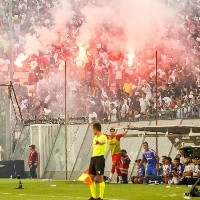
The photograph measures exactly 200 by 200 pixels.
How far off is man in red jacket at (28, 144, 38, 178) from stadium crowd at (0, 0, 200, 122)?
3035mm

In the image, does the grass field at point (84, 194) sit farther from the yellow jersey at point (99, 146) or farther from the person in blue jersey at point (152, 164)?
the person in blue jersey at point (152, 164)

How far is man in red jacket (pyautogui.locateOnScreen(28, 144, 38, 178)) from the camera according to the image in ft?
141

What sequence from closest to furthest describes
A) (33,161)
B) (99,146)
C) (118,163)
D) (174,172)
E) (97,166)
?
(97,166)
(99,146)
(174,172)
(118,163)
(33,161)

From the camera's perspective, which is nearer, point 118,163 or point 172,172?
point 172,172

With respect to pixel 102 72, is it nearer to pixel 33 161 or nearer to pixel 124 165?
pixel 33 161

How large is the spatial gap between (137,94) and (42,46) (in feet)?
61.6

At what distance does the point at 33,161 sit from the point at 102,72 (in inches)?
536

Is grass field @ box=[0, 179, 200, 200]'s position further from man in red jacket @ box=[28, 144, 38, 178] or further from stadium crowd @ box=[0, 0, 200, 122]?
man in red jacket @ box=[28, 144, 38, 178]

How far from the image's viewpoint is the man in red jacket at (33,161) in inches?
1694

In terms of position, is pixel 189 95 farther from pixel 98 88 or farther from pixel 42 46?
pixel 42 46

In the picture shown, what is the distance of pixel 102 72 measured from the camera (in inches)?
2185

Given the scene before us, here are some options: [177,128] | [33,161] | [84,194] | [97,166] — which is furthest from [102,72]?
[177,128]

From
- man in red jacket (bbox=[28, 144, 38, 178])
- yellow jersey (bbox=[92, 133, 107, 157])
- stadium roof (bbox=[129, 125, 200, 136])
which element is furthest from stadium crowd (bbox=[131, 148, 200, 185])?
man in red jacket (bbox=[28, 144, 38, 178])

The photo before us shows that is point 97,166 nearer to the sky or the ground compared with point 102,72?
nearer to the ground
